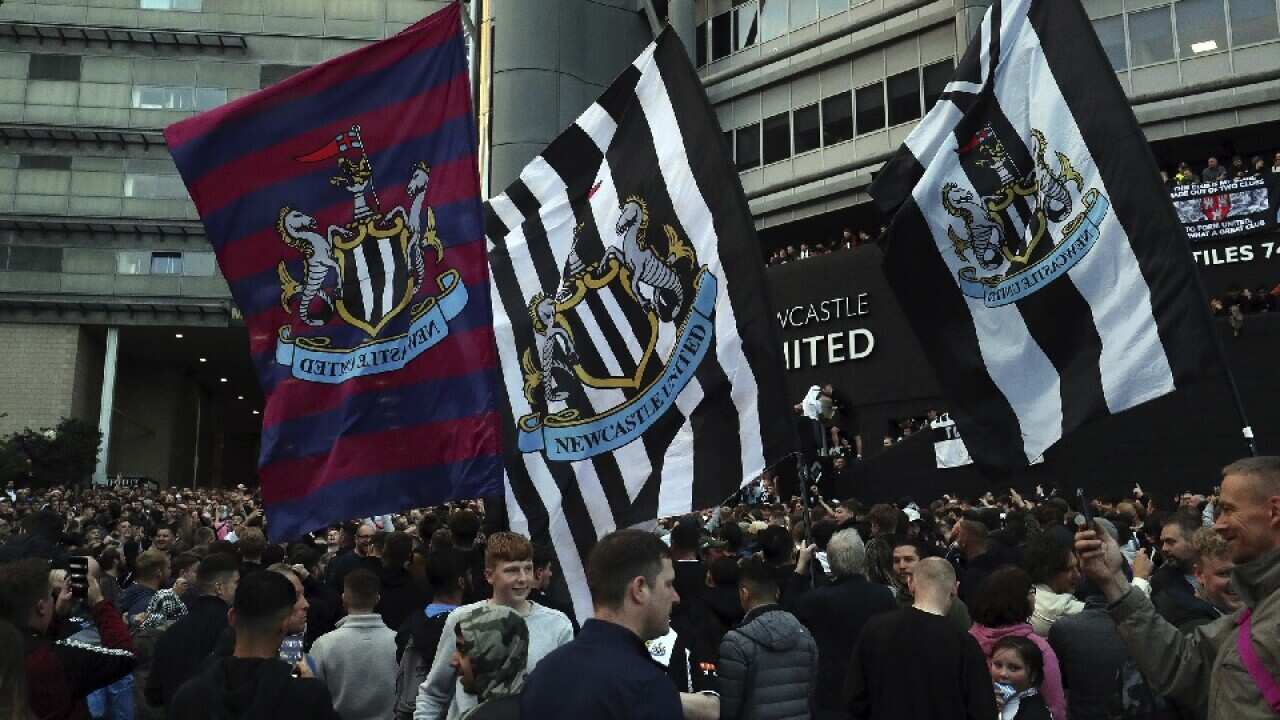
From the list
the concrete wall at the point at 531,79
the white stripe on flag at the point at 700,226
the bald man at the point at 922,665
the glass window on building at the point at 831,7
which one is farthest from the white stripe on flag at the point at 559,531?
the glass window on building at the point at 831,7

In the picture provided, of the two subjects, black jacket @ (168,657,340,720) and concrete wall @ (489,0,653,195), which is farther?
concrete wall @ (489,0,653,195)

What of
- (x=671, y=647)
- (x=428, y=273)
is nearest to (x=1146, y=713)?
(x=671, y=647)

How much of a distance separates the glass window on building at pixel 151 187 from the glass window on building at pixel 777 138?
28.6 meters

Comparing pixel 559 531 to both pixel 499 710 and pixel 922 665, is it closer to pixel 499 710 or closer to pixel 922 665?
pixel 922 665

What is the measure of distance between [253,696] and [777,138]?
32.4 meters

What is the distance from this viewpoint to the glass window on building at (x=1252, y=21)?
88.5ft

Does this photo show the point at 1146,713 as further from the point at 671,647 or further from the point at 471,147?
the point at 471,147

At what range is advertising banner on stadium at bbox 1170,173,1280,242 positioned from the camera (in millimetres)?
23281

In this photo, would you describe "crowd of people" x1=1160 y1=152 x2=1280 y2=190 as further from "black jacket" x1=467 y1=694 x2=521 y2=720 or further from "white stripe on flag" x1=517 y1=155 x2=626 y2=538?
"black jacket" x1=467 y1=694 x2=521 y2=720

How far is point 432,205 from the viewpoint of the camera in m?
7.18

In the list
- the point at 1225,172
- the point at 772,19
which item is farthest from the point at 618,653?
the point at 772,19

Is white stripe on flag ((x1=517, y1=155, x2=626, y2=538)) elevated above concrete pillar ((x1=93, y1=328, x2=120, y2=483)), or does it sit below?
below

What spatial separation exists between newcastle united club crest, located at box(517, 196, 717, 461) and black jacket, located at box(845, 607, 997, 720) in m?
2.33

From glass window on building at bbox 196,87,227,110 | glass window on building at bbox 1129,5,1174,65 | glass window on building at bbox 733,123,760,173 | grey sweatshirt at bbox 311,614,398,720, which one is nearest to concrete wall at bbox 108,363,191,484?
glass window on building at bbox 196,87,227,110
